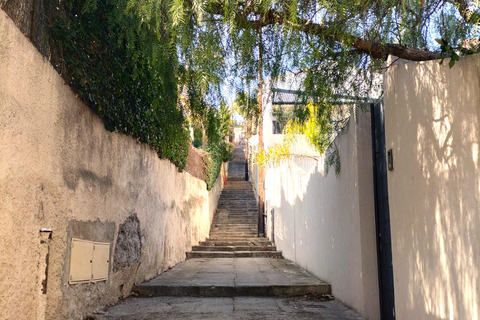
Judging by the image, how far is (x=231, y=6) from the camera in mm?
2848

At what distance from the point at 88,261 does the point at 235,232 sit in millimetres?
11659

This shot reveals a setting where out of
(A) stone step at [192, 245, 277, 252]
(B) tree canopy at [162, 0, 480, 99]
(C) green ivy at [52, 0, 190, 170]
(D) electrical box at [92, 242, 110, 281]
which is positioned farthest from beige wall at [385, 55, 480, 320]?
(A) stone step at [192, 245, 277, 252]

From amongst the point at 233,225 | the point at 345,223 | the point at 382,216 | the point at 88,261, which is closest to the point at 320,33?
the point at 382,216

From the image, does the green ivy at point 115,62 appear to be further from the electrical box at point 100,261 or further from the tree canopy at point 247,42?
the electrical box at point 100,261

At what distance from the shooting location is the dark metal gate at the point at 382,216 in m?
4.05

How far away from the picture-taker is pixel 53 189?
3537 mm

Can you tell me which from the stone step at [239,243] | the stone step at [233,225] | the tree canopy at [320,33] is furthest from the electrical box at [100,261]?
the stone step at [233,225]

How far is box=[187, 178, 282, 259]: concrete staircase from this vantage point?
1198 centimetres

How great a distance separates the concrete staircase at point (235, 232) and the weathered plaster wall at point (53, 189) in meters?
6.06

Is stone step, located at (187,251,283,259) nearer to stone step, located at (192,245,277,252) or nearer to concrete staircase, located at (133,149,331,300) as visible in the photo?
concrete staircase, located at (133,149,331,300)

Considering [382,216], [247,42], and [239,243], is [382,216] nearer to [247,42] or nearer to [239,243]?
[247,42]

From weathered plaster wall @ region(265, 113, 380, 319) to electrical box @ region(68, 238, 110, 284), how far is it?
8.76ft

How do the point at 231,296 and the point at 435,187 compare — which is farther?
the point at 231,296

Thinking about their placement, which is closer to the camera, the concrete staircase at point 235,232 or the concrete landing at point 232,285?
the concrete landing at point 232,285
